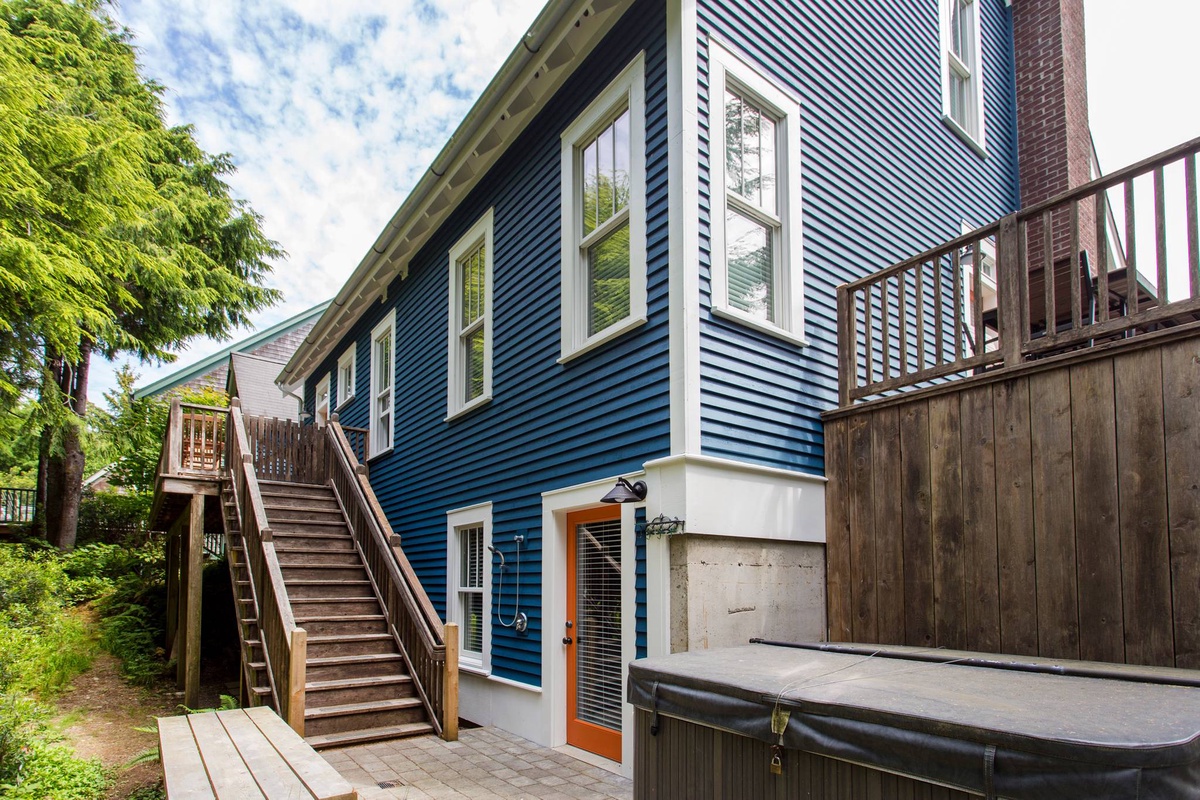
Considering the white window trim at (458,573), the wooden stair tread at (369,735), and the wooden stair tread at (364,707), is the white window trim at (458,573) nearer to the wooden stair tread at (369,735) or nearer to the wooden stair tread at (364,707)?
the wooden stair tread at (364,707)

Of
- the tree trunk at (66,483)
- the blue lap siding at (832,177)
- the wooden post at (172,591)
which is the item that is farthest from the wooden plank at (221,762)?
the tree trunk at (66,483)

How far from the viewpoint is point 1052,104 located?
9.04m

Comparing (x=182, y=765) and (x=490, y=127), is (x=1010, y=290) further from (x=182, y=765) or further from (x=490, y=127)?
(x=182, y=765)

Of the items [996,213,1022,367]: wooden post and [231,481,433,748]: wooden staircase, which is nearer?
[996,213,1022,367]: wooden post

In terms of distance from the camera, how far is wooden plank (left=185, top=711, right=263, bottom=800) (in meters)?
3.43

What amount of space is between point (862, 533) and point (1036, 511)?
51.4 inches

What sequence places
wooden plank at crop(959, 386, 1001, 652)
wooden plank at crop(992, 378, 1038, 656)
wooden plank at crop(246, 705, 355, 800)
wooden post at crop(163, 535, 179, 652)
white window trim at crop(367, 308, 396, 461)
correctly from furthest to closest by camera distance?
wooden post at crop(163, 535, 179, 652)
white window trim at crop(367, 308, 396, 461)
wooden plank at crop(959, 386, 1001, 652)
wooden plank at crop(992, 378, 1038, 656)
wooden plank at crop(246, 705, 355, 800)

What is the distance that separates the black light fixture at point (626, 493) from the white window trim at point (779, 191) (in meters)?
1.33

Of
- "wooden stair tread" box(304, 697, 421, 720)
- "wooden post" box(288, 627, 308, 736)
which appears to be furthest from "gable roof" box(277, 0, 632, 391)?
"wooden stair tread" box(304, 697, 421, 720)

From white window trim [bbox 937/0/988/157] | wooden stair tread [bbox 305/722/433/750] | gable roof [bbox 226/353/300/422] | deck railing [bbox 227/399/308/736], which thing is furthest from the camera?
gable roof [bbox 226/353/300/422]

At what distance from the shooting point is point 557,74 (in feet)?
22.1

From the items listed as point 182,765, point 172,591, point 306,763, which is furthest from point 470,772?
point 172,591

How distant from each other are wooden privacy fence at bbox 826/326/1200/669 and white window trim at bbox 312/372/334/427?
1118 cm

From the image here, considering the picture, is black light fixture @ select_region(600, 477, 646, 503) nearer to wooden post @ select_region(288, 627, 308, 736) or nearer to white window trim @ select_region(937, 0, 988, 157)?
wooden post @ select_region(288, 627, 308, 736)
